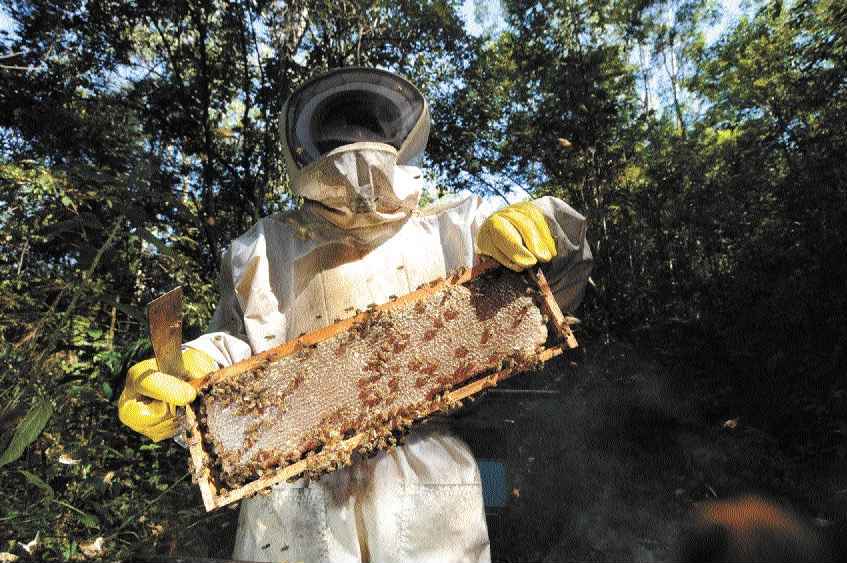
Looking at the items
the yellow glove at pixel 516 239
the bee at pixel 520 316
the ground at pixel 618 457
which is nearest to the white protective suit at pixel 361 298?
the yellow glove at pixel 516 239

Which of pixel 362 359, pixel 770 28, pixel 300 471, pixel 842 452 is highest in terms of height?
pixel 770 28

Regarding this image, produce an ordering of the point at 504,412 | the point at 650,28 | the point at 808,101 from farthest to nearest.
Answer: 1. the point at 650,28
2. the point at 504,412
3. the point at 808,101

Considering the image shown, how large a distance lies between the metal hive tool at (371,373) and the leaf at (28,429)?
397mm

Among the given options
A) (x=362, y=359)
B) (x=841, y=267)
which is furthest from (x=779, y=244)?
(x=362, y=359)

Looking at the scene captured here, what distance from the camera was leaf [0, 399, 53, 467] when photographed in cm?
160

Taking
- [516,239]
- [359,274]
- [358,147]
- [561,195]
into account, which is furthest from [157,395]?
[561,195]

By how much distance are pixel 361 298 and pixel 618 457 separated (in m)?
3.87

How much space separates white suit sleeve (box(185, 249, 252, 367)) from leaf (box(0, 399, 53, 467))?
42 cm

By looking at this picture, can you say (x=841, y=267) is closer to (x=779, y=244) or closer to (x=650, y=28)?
(x=779, y=244)

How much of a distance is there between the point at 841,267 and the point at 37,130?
6868mm

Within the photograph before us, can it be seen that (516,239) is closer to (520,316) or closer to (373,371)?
(520,316)

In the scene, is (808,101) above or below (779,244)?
above

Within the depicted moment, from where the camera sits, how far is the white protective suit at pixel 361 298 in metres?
1.77

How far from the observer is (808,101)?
4273mm
